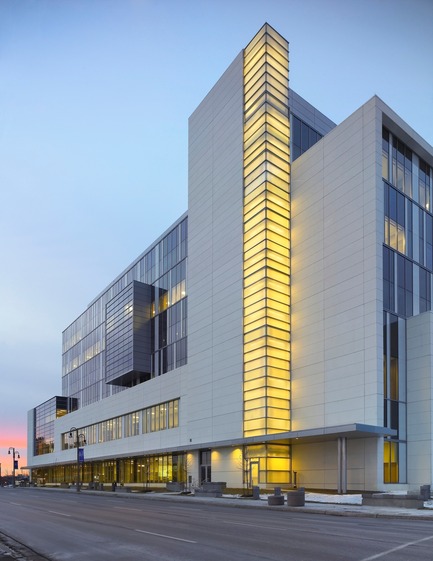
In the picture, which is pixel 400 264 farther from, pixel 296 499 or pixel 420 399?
pixel 296 499

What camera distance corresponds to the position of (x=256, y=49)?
53719 mm

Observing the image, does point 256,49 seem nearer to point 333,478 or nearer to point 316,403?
point 316,403

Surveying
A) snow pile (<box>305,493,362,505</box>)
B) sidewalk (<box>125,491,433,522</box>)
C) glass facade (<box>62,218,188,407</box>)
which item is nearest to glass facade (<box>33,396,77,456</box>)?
glass facade (<box>62,218,188,407</box>)

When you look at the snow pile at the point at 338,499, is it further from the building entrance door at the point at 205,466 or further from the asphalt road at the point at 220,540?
the building entrance door at the point at 205,466

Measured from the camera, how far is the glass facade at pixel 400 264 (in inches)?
1640

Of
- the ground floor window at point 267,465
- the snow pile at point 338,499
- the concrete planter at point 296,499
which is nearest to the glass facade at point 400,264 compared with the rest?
the snow pile at point 338,499

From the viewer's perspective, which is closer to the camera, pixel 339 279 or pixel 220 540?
pixel 220 540

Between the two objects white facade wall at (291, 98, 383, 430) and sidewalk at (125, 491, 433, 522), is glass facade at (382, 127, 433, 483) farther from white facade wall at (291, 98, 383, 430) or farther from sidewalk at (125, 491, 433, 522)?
sidewalk at (125, 491, 433, 522)

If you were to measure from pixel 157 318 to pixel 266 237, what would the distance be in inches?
1035

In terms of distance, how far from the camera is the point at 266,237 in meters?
49.2

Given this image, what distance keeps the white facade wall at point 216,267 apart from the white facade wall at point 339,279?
19.7 feet

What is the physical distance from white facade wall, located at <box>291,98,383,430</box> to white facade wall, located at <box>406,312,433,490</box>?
3.67 m

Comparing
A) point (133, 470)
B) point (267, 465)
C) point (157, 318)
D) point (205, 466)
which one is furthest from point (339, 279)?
point (133, 470)

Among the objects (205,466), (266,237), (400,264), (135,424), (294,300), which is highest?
(266,237)
